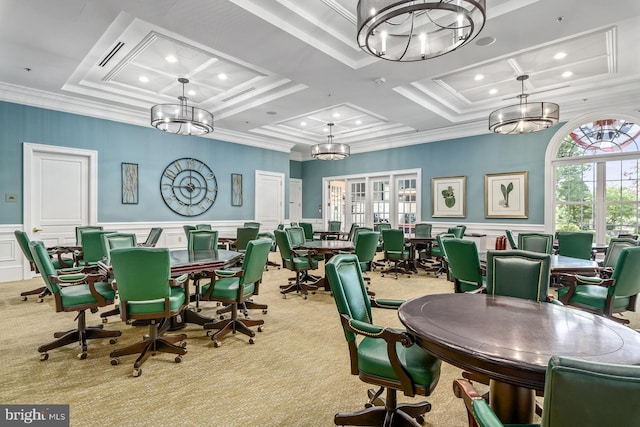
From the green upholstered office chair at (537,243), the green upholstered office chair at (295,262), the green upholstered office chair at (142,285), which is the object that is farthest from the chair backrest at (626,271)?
the green upholstered office chair at (142,285)

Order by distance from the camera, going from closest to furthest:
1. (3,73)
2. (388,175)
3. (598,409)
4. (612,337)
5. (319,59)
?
1. (598,409)
2. (612,337)
3. (319,59)
4. (3,73)
5. (388,175)

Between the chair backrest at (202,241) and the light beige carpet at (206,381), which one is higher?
the chair backrest at (202,241)

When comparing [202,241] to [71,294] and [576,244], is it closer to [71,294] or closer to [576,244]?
[71,294]

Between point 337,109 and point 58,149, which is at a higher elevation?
point 337,109

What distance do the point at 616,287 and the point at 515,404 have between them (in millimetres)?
2202

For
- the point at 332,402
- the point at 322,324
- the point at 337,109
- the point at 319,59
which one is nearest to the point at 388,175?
the point at 337,109

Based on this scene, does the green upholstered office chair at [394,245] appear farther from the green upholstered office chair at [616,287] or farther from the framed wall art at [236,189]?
the framed wall art at [236,189]

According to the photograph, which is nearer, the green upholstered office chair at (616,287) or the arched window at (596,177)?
the green upholstered office chair at (616,287)

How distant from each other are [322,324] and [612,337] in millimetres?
2778

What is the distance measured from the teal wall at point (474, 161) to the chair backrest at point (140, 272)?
7115mm

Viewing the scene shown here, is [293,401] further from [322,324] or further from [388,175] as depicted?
[388,175]

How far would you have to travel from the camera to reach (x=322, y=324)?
3760 mm

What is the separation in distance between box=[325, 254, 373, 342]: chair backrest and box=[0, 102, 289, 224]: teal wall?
6.35m

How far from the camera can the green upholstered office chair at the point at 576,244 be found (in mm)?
4914
